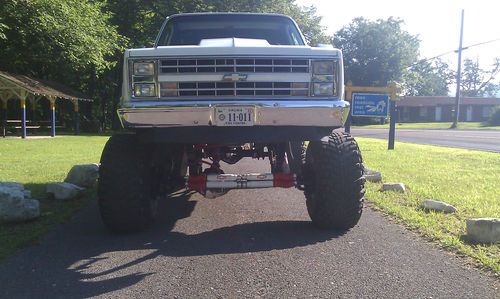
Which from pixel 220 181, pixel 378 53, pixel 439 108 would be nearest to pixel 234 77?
pixel 220 181

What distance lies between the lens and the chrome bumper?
488 centimetres

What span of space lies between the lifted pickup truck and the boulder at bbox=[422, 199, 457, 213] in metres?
1.49

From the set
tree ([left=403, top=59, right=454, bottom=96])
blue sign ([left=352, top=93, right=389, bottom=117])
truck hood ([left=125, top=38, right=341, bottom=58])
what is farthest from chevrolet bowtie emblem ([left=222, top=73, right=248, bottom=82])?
tree ([left=403, top=59, right=454, bottom=96])

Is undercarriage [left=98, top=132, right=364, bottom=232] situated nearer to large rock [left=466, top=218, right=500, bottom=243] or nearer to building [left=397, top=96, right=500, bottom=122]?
large rock [left=466, top=218, right=500, bottom=243]

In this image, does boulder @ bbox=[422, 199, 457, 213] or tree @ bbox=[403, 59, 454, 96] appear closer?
boulder @ bbox=[422, 199, 457, 213]

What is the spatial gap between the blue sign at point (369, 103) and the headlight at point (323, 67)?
1086 cm

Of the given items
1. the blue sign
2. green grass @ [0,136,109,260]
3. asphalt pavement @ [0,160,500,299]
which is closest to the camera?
asphalt pavement @ [0,160,500,299]

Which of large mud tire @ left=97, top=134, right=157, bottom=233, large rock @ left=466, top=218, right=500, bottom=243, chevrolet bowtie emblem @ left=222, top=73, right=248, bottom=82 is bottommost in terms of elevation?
large rock @ left=466, top=218, right=500, bottom=243

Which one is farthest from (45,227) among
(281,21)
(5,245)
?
(281,21)

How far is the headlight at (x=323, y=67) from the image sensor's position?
Answer: 518 centimetres

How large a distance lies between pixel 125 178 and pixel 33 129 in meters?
29.4

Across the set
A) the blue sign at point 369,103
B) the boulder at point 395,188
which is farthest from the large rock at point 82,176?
the blue sign at point 369,103

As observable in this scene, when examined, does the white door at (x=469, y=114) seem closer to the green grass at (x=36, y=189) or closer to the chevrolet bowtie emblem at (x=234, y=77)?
the green grass at (x=36, y=189)

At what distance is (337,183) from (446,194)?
9.49 feet
